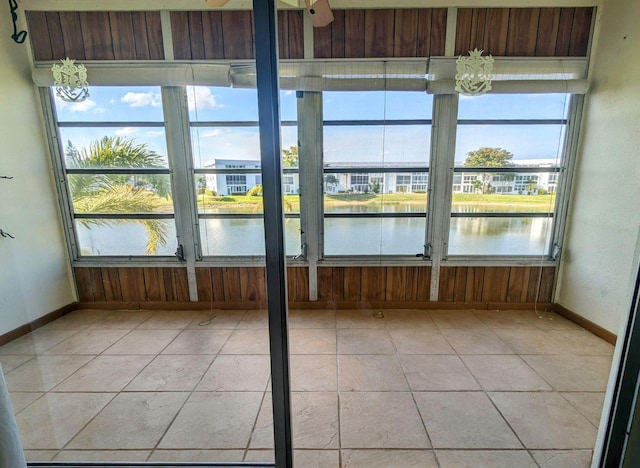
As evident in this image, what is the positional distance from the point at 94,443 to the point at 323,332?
1.58m

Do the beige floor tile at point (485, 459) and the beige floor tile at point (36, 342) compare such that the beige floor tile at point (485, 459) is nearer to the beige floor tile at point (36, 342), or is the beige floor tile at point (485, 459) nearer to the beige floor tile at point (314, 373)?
the beige floor tile at point (314, 373)

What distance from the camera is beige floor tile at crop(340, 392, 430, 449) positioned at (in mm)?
1404

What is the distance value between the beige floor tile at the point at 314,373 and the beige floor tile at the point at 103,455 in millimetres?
831

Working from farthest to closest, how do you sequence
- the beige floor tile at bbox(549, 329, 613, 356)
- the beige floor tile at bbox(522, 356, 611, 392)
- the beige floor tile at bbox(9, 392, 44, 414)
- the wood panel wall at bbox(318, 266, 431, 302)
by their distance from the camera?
1. the wood panel wall at bbox(318, 266, 431, 302)
2. the beige floor tile at bbox(549, 329, 613, 356)
3. the beige floor tile at bbox(522, 356, 611, 392)
4. the beige floor tile at bbox(9, 392, 44, 414)

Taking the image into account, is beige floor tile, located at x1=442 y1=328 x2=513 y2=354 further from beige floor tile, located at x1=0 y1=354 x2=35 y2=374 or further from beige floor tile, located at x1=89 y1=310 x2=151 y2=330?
beige floor tile, located at x1=0 y1=354 x2=35 y2=374

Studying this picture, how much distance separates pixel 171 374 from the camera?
1.94m

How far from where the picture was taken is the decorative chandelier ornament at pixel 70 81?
2434 mm

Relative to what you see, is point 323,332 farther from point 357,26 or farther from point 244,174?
point 357,26

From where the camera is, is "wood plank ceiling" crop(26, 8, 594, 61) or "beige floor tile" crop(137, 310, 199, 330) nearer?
"wood plank ceiling" crop(26, 8, 594, 61)

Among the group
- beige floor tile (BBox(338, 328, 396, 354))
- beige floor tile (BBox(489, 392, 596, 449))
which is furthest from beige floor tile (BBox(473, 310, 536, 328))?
beige floor tile (BBox(338, 328, 396, 354))

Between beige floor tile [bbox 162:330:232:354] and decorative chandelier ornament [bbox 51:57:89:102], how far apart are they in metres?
2.33

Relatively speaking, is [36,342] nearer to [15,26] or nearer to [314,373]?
[314,373]

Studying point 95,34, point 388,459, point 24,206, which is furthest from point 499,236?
point 24,206

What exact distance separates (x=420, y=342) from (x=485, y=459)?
98 cm
